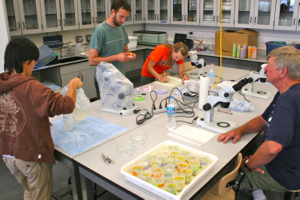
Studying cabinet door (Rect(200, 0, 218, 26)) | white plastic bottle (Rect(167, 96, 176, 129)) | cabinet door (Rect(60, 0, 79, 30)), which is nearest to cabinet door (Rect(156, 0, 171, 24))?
cabinet door (Rect(200, 0, 218, 26))

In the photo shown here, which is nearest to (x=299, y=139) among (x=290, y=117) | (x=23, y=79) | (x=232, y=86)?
(x=290, y=117)

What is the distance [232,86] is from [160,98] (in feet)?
3.08

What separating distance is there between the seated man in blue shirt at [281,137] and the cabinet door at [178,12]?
371 cm

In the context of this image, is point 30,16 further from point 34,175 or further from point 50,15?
point 34,175

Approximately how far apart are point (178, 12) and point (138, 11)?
35.0 inches

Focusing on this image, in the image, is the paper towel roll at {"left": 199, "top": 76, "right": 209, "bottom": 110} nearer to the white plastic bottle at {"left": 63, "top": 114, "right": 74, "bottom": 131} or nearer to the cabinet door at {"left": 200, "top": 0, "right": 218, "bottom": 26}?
the white plastic bottle at {"left": 63, "top": 114, "right": 74, "bottom": 131}

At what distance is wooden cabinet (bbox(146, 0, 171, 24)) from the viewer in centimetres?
524

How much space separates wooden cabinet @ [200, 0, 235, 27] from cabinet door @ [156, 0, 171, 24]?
747 mm

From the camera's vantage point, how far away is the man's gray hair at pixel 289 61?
1.47m

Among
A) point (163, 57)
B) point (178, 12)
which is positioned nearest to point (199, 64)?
point (163, 57)

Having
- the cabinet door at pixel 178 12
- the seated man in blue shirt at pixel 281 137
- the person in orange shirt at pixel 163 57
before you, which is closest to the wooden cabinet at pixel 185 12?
the cabinet door at pixel 178 12

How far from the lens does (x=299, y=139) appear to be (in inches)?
56.6

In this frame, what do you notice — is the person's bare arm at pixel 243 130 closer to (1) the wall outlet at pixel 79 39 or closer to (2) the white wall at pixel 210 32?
(2) the white wall at pixel 210 32

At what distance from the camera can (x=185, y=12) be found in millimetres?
4984
